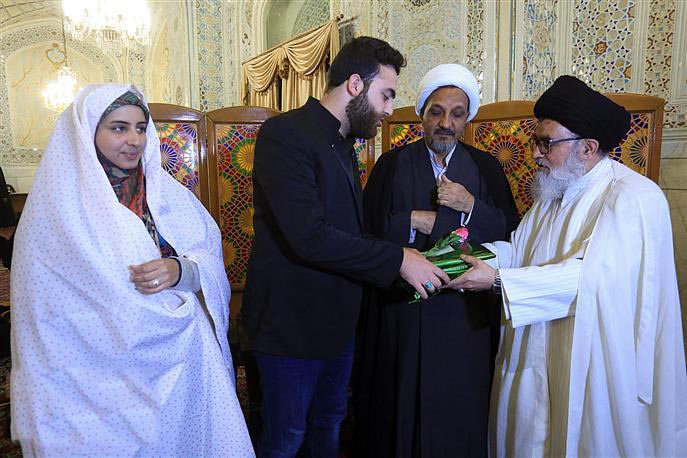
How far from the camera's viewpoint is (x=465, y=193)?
6.17 ft

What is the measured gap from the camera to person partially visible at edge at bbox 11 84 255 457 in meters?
1.33

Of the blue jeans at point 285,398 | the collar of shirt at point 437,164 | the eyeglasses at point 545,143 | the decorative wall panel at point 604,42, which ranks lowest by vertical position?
the blue jeans at point 285,398

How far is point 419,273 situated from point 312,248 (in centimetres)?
38

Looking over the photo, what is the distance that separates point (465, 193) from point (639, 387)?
92 cm

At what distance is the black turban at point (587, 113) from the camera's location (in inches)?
65.6

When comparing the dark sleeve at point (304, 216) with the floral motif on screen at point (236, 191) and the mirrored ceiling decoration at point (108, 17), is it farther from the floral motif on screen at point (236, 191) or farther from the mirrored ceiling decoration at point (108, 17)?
the mirrored ceiling decoration at point (108, 17)

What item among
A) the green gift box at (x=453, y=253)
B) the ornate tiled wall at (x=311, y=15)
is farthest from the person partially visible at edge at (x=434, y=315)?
the ornate tiled wall at (x=311, y=15)

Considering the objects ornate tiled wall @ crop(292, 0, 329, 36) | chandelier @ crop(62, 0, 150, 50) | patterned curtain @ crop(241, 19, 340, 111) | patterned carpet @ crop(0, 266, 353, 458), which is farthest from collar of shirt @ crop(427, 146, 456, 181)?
chandelier @ crop(62, 0, 150, 50)

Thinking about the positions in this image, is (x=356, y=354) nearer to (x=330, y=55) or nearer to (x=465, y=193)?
(x=465, y=193)

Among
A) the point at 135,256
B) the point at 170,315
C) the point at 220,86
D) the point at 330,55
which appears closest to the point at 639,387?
the point at 170,315

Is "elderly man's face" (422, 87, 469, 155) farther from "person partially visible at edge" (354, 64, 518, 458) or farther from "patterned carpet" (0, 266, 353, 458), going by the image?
"patterned carpet" (0, 266, 353, 458)

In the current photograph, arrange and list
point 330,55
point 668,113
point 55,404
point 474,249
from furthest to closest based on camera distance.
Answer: point 330,55
point 668,113
point 474,249
point 55,404

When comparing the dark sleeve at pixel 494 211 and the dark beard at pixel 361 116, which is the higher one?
the dark beard at pixel 361 116

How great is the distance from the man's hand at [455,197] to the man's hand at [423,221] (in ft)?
0.22
